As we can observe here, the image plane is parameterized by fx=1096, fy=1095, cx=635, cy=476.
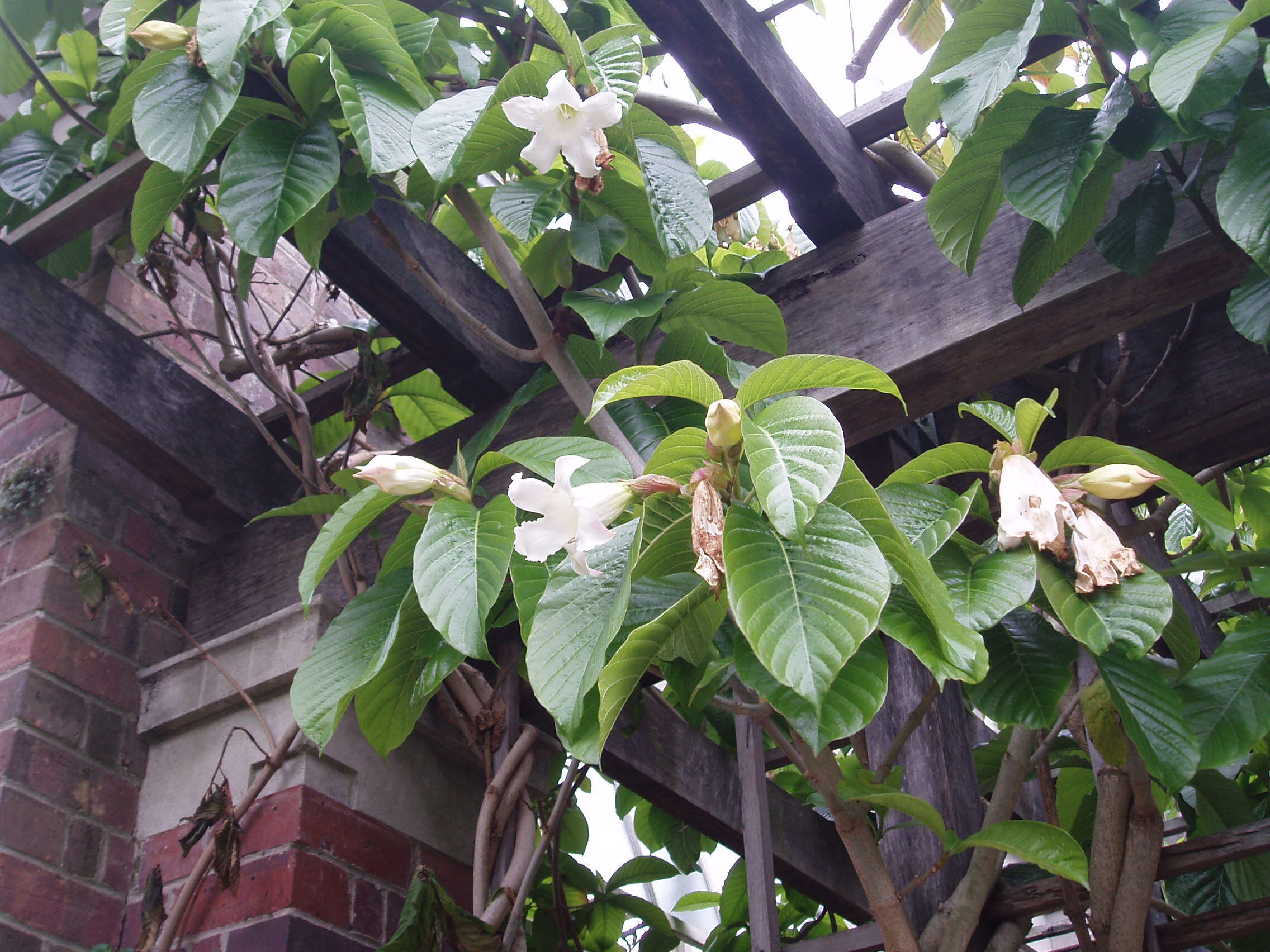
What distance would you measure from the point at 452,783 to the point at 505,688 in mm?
206

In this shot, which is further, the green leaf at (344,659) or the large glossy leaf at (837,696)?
the green leaf at (344,659)

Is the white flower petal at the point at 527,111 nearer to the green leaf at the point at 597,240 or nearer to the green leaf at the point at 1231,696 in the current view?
the green leaf at the point at 597,240

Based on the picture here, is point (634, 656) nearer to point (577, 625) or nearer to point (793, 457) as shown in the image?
point (577, 625)

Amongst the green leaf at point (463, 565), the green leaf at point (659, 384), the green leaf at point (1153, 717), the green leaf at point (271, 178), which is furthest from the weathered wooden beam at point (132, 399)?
the green leaf at point (1153, 717)

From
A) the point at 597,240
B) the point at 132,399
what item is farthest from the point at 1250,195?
the point at 132,399

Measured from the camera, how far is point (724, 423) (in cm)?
81

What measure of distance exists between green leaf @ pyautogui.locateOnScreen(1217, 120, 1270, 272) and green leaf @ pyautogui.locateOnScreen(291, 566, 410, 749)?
0.88 metres

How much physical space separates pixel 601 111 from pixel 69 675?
118 centimetres

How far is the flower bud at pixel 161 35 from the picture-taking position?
128cm

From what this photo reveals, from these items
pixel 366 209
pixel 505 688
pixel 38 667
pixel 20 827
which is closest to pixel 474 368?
pixel 366 209

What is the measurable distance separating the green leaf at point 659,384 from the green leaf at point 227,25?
61 centimetres

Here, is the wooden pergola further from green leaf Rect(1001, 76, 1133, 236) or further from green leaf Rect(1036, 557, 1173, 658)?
green leaf Rect(1036, 557, 1173, 658)

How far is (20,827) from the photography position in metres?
1.46

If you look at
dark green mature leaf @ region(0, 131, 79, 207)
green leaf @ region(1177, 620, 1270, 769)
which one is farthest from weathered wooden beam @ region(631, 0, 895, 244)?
dark green mature leaf @ region(0, 131, 79, 207)
